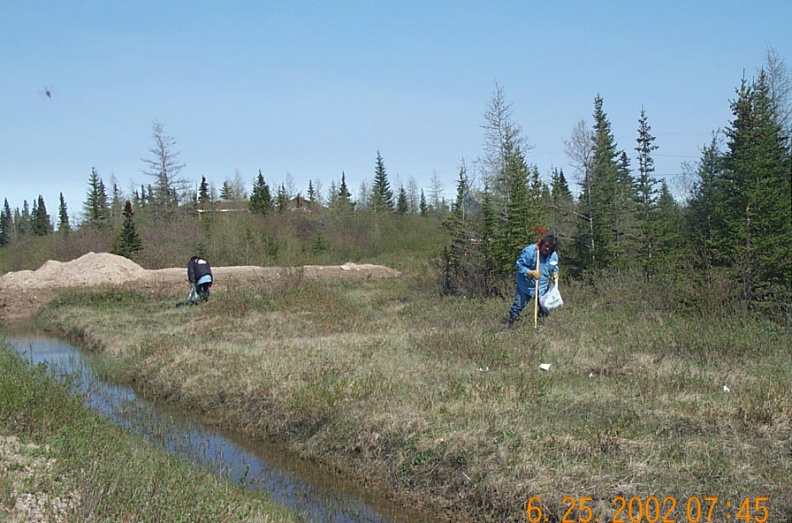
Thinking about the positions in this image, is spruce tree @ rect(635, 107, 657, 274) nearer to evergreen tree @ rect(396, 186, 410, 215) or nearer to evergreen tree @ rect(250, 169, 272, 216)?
evergreen tree @ rect(250, 169, 272, 216)

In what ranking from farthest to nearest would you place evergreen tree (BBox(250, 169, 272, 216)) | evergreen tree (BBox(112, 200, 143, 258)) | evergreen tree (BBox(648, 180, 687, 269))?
evergreen tree (BBox(250, 169, 272, 216)) < evergreen tree (BBox(112, 200, 143, 258)) < evergreen tree (BBox(648, 180, 687, 269))

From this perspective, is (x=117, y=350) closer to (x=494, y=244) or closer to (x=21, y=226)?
(x=494, y=244)

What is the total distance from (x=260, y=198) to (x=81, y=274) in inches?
1375

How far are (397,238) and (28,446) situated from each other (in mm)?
44828

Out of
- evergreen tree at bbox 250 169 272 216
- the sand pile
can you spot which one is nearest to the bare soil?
the sand pile

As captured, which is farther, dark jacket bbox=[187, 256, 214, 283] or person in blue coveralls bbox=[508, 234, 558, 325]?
dark jacket bbox=[187, 256, 214, 283]

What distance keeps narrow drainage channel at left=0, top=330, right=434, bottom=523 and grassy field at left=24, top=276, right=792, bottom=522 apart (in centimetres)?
24

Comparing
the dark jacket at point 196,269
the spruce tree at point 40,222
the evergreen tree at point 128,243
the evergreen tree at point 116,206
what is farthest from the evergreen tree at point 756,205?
the spruce tree at point 40,222

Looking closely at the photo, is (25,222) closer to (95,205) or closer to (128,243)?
(95,205)

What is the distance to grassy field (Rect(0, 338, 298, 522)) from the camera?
495 centimetres

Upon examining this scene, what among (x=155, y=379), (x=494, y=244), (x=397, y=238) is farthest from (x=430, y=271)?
(x=397, y=238)

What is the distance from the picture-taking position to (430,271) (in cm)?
2380

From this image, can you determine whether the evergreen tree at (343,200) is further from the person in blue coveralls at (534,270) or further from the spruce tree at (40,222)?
the person in blue coveralls at (534,270)

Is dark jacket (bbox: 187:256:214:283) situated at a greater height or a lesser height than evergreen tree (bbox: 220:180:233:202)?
lesser
